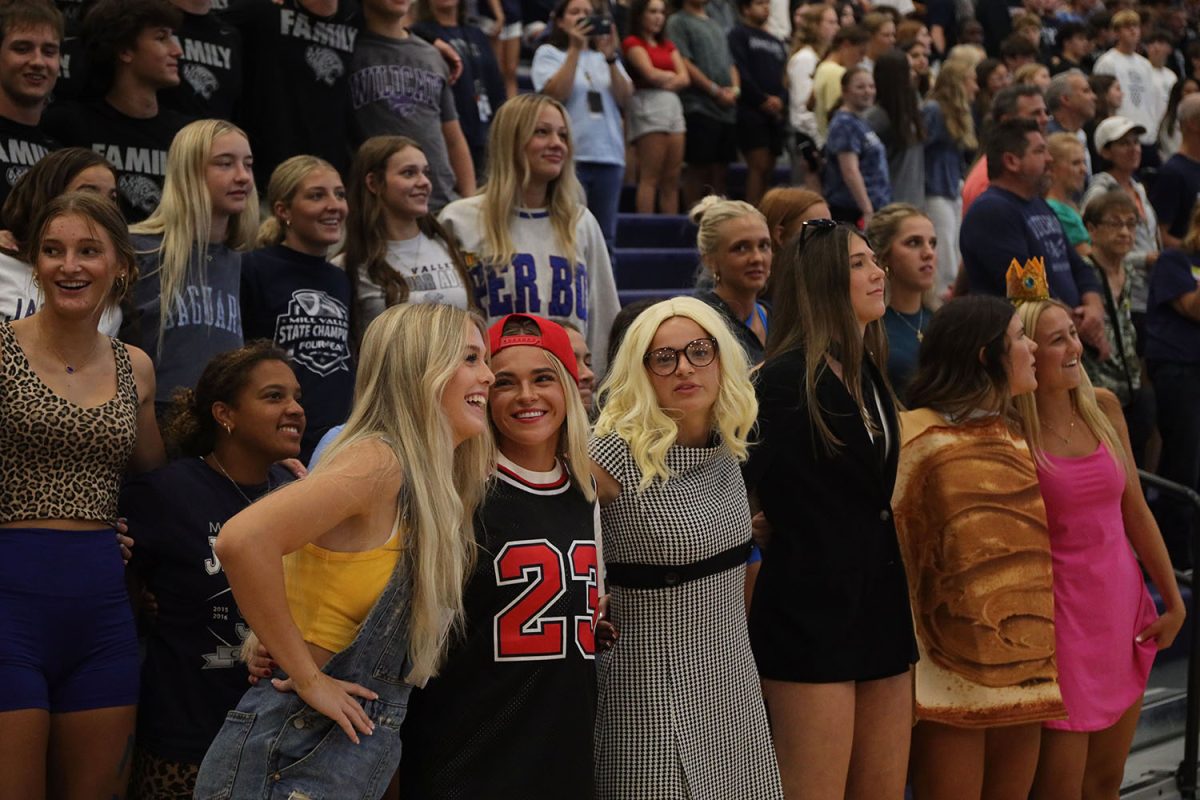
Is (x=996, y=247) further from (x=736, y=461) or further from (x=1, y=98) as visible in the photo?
(x=1, y=98)

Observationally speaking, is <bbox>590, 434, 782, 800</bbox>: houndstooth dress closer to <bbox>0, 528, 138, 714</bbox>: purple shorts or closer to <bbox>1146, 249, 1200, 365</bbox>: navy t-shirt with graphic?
<bbox>0, 528, 138, 714</bbox>: purple shorts

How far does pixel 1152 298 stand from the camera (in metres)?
6.88

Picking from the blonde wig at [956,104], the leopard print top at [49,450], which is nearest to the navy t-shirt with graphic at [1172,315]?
the blonde wig at [956,104]

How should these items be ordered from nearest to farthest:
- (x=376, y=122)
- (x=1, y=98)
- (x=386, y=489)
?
(x=386, y=489), (x=1, y=98), (x=376, y=122)

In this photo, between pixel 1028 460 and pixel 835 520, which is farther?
pixel 1028 460

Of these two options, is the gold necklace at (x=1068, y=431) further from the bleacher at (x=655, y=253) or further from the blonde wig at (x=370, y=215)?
the bleacher at (x=655, y=253)

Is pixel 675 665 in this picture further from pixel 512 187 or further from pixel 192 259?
pixel 512 187

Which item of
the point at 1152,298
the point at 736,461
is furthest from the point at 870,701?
the point at 1152,298

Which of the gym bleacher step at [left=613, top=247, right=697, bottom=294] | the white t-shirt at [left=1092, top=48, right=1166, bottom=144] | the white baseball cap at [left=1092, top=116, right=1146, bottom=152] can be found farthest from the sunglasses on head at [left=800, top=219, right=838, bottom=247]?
the white t-shirt at [left=1092, top=48, right=1166, bottom=144]

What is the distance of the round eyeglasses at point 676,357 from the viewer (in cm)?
327

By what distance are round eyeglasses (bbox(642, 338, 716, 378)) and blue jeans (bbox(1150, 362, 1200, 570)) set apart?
4117 mm

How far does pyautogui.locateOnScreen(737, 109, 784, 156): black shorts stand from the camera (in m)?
8.75

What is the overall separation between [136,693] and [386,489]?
40.4 inches

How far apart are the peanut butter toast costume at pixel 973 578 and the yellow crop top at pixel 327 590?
1788 mm
